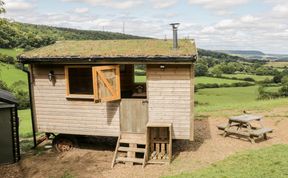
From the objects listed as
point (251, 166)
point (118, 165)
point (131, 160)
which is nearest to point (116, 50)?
point (131, 160)

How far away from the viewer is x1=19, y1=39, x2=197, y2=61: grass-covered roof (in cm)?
1111

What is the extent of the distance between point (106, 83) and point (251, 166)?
5.55m

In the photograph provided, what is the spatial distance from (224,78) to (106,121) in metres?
47.1

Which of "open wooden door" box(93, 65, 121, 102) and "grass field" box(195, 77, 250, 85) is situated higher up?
"open wooden door" box(93, 65, 121, 102)

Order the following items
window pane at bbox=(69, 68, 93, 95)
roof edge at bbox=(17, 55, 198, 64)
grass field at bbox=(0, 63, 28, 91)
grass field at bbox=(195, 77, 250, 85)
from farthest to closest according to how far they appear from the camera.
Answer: grass field at bbox=(195, 77, 250, 85) → grass field at bbox=(0, 63, 28, 91) → window pane at bbox=(69, 68, 93, 95) → roof edge at bbox=(17, 55, 198, 64)

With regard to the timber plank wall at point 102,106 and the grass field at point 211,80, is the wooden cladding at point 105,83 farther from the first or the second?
the grass field at point 211,80

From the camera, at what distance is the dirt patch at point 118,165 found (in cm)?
1056

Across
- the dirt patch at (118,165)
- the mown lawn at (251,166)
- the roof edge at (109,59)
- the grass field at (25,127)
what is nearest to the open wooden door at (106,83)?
the roof edge at (109,59)

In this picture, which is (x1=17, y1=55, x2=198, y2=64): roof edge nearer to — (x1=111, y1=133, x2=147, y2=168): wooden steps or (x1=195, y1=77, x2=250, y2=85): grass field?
(x1=111, y1=133, x2=147, y2=168): wooden steps

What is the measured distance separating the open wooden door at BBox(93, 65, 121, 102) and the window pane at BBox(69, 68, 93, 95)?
2.65 metres

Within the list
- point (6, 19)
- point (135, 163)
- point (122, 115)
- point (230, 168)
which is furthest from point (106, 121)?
point (6, 19)

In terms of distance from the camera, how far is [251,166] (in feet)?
33.3

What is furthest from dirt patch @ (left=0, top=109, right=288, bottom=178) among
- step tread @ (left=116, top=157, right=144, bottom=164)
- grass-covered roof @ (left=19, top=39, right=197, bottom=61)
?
grass-covered roof @ (left=19, top=39, right=197, bottom=61)

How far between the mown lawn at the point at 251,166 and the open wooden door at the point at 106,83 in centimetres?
369
